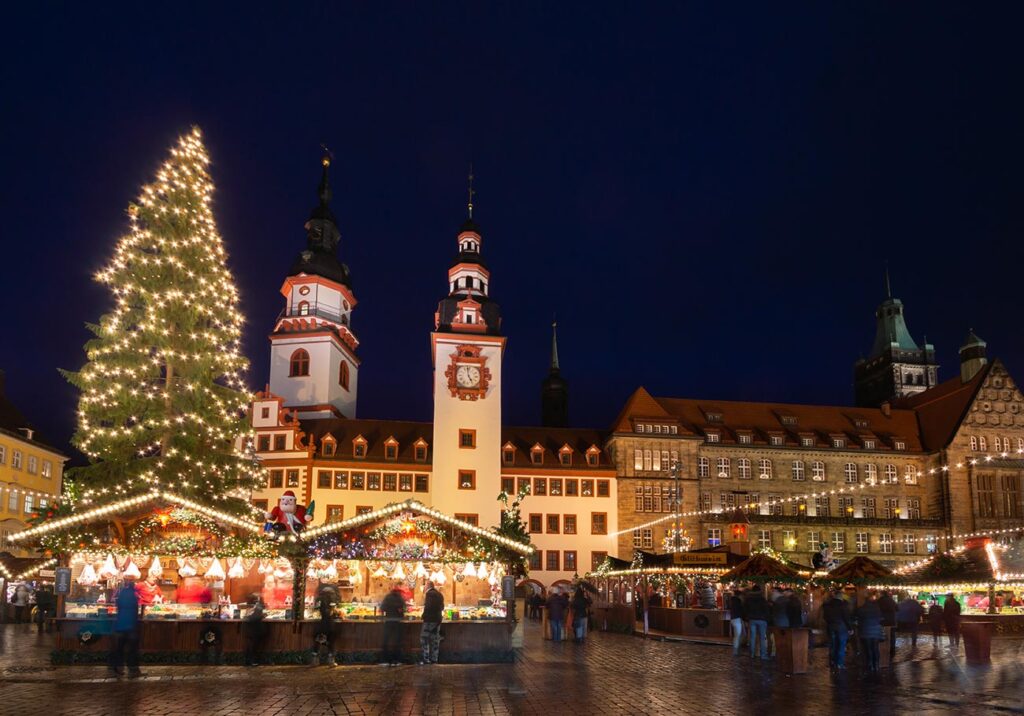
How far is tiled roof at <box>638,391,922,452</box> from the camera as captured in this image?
6278 cm

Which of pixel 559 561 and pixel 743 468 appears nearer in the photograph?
pixel 559 561

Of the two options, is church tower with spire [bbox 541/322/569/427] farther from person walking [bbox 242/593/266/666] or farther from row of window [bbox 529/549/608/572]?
person walking [bbox 242/593/266/666]

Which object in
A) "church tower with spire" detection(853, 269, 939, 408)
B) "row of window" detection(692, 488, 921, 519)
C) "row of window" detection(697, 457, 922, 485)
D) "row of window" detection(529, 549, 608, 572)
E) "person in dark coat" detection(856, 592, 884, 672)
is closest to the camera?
"person in dark coat" detection(856, 592, 884, 672)

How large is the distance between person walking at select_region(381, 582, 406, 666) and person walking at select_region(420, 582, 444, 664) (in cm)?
60

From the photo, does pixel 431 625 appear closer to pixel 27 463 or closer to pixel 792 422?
pixel 27 463

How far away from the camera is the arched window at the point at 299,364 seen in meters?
60.8

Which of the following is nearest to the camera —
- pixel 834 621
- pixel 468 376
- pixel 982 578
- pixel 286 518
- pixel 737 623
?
pixel 834 621

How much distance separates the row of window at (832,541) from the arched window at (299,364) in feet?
94.4

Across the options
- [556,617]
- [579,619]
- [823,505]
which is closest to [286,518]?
[556,617]

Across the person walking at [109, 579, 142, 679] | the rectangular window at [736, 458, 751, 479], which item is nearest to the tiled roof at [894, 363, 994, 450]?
the rectangular window at [736, 458, 751, 479]

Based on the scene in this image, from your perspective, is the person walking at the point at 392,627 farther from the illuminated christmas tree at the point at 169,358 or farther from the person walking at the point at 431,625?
the illuminated christmas tree at the point at 169,358

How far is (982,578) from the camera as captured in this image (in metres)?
32.1

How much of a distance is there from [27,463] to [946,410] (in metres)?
61.0

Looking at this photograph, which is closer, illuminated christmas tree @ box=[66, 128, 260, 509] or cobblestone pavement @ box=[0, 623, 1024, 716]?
cobblestone pavement @ box=[0, 623, 1024, 716]
